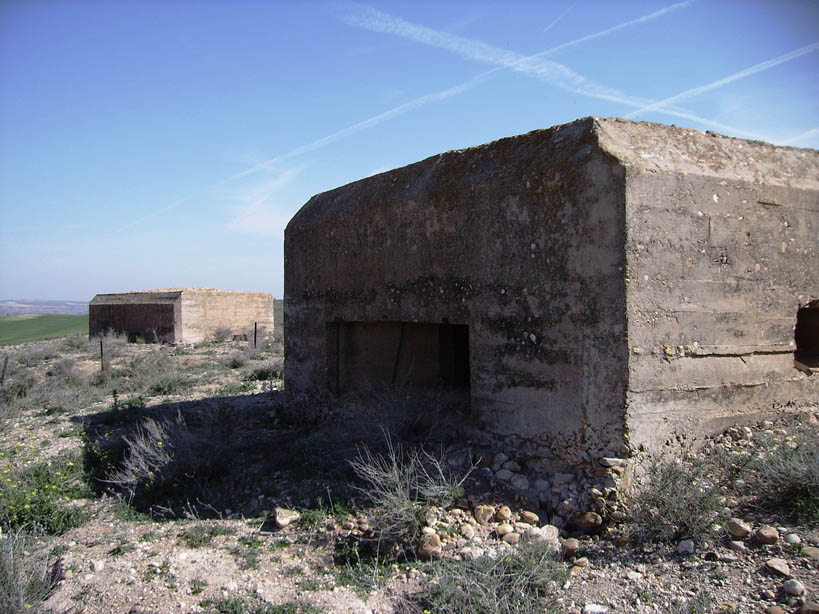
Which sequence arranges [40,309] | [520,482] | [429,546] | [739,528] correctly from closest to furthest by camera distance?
[739,528]
[429,546]
[520,482]
[40,309]

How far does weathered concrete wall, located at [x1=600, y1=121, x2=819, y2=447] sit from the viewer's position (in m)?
3.84

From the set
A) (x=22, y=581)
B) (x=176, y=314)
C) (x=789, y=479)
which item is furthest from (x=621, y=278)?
(x=176, y=314)

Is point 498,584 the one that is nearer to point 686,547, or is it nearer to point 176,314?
point 686,547

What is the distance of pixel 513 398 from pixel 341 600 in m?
1.94

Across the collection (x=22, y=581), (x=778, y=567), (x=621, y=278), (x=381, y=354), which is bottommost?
(x=22, y=581)

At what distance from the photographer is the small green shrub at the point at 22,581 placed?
10.3ft

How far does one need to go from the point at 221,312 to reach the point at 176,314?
6.96 ft

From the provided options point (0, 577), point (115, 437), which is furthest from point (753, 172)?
point (115, 437)

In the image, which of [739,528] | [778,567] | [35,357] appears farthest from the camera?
[35,357]

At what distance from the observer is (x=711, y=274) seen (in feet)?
13.3

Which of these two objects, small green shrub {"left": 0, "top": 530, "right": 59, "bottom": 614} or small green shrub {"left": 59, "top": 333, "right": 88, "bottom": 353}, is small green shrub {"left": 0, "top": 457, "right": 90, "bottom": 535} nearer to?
small green shrub {"left": 0, "top": 530, "right": 59, "bottom": 614}

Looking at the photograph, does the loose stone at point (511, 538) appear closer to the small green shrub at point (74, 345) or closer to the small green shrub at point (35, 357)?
the small green shrub at point (35, 357)

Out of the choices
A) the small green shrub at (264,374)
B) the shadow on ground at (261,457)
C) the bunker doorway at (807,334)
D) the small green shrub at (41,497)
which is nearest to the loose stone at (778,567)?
the shadow on ground at (261,457)

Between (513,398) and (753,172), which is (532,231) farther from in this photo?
(753,172)
